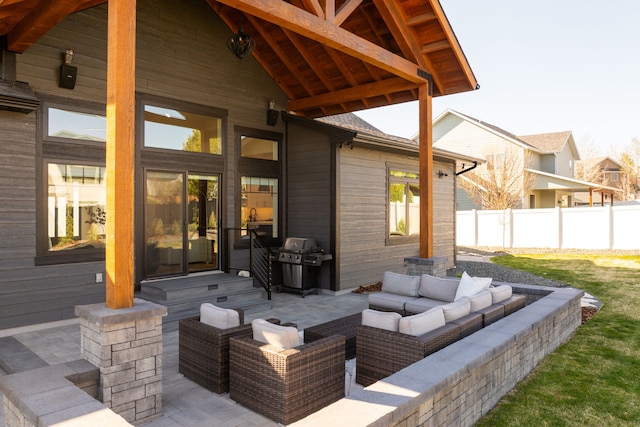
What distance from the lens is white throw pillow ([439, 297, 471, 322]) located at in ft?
13.8

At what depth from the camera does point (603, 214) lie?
50.5 feet

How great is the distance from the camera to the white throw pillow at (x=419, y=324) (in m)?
3.79

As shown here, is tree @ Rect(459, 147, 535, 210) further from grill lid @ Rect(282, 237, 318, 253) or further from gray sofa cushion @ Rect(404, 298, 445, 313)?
gray sofa cushion @ Rect(404, 298, 445, 313)

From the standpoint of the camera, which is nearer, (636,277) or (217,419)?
(217,419)

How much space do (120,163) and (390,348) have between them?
2806 millimetres

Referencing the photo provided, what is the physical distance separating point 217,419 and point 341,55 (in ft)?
22.2

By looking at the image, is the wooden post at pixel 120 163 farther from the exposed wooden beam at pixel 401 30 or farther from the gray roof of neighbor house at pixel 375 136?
the gray roof of neighbor house at pixel 375 136

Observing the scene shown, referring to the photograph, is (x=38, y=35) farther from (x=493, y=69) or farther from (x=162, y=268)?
(x=493, y=69)

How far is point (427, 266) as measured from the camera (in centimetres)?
737

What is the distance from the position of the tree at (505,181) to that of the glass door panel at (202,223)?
51.7ft

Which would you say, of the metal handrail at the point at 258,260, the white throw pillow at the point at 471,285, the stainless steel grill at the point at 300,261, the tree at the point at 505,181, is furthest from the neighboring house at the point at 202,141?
the tree at the point at 505,181

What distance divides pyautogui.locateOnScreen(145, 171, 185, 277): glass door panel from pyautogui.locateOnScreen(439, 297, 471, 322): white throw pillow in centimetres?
522

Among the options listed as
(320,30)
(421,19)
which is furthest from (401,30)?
(320,30)

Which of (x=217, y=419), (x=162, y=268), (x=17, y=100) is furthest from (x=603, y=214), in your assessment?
(x=17, y=100)
